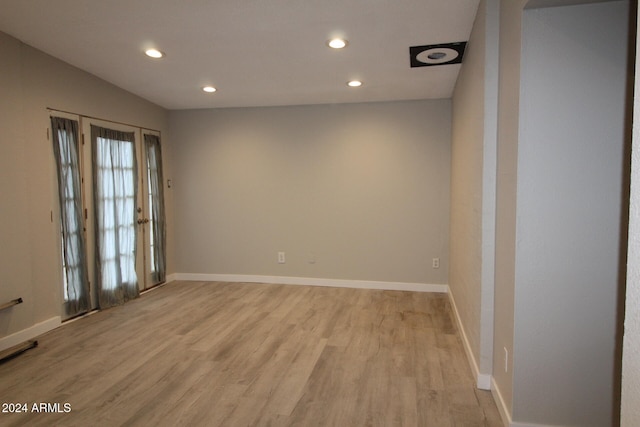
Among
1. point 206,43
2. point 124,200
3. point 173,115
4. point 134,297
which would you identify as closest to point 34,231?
point 124,200

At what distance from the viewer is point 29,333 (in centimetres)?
328

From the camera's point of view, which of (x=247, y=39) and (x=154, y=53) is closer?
(x=247, y=39)

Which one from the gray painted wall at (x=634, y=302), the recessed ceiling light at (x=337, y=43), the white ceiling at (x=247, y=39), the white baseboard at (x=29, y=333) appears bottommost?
the white baseboard at (x=29, y=333)

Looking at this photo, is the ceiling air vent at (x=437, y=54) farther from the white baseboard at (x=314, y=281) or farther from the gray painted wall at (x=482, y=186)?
the white baseboard at (x=314, y=281)

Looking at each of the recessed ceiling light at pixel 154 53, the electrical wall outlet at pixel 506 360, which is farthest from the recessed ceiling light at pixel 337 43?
the electrical wall outlet at pixel 506 360

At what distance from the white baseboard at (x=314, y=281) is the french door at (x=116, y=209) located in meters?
0.69

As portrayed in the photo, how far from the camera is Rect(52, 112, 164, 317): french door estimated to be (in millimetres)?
3957

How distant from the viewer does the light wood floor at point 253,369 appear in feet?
7.29

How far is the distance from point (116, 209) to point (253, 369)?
2651 mm

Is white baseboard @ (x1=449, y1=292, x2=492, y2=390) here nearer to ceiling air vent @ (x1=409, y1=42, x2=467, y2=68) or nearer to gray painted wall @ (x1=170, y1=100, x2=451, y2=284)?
gray painted wall @ (x1=170, y1=100, x2=451, y2=284)

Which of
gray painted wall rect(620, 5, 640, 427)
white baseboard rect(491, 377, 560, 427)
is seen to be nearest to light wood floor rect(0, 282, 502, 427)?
white baseboard rect(491, 377, 560, 427)

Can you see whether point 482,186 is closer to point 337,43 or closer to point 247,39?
point 337,43

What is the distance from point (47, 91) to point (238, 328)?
2.79m

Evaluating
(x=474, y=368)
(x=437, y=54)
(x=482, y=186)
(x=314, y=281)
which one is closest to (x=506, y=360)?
(x=474, y=368)
